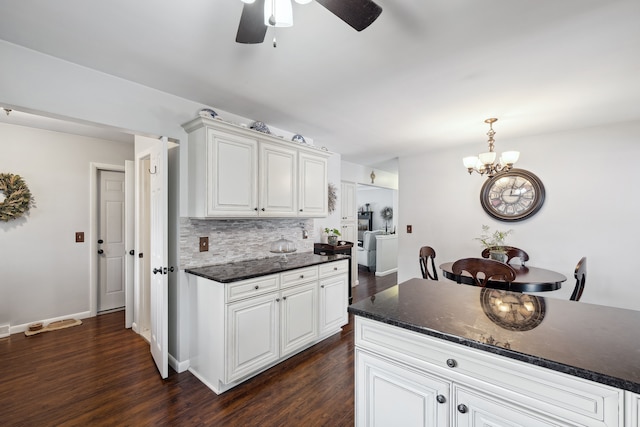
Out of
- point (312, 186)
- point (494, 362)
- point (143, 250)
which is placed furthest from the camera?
point (312, 186)

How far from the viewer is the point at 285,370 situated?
248 centimetres

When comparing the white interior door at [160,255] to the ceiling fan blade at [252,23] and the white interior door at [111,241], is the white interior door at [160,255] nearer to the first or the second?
the ceiling fan blade at [252,23]

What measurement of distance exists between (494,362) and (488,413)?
201 millimetres

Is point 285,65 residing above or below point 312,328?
above

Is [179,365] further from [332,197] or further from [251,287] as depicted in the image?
[332,197]

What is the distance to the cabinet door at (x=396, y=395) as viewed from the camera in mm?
1156

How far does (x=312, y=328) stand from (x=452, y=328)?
6.29 ft

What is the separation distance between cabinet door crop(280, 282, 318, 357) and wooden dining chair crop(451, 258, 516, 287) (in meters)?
1.39

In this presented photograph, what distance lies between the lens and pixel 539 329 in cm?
116

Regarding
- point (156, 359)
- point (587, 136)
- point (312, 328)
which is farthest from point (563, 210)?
point (156, 359)

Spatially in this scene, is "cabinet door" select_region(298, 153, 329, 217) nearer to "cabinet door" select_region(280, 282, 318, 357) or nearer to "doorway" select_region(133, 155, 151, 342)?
"cabinet door" select_region(280, 282, 318, 357)

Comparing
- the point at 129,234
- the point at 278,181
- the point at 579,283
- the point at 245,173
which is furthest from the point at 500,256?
the point at 129,234

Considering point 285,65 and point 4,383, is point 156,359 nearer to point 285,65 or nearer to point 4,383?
point 4,383

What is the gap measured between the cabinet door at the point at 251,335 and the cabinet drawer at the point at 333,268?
2.15ft
